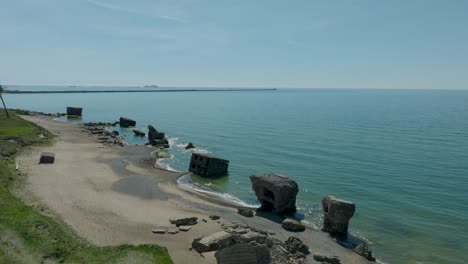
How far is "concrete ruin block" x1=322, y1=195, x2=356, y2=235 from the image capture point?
33.8 metres

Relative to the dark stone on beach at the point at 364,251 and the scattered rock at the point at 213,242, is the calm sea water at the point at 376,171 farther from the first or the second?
the scattered rock at the point at 213,242

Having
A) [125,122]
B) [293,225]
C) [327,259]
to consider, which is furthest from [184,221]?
[125,122]

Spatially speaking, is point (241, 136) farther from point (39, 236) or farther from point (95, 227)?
point (39, 236)

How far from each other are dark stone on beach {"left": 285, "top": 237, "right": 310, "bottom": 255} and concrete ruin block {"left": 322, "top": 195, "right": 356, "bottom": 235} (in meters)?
5.19

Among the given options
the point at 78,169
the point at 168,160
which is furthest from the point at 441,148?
the point at 78,169

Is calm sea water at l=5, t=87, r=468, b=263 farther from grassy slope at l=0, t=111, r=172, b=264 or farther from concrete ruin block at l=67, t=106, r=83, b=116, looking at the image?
concrete ruin block at l=67, t=106, r=83, b=116

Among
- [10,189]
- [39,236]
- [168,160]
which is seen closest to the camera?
[39,236]

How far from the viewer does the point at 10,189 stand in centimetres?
3653

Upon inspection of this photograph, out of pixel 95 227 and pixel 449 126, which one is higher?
pixel 449 126

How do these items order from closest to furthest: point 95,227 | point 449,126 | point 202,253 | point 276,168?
point 202,253 < point 95,227 < point 276,168 < point 449,126

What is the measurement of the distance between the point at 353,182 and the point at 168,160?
30.2 metres

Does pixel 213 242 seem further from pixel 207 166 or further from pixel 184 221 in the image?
pixel 207 166

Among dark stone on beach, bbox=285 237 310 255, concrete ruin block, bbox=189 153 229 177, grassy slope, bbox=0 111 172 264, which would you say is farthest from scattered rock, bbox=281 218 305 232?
concrete ruin block, bbox=189 153 229 177

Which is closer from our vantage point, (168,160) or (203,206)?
(203,206)
